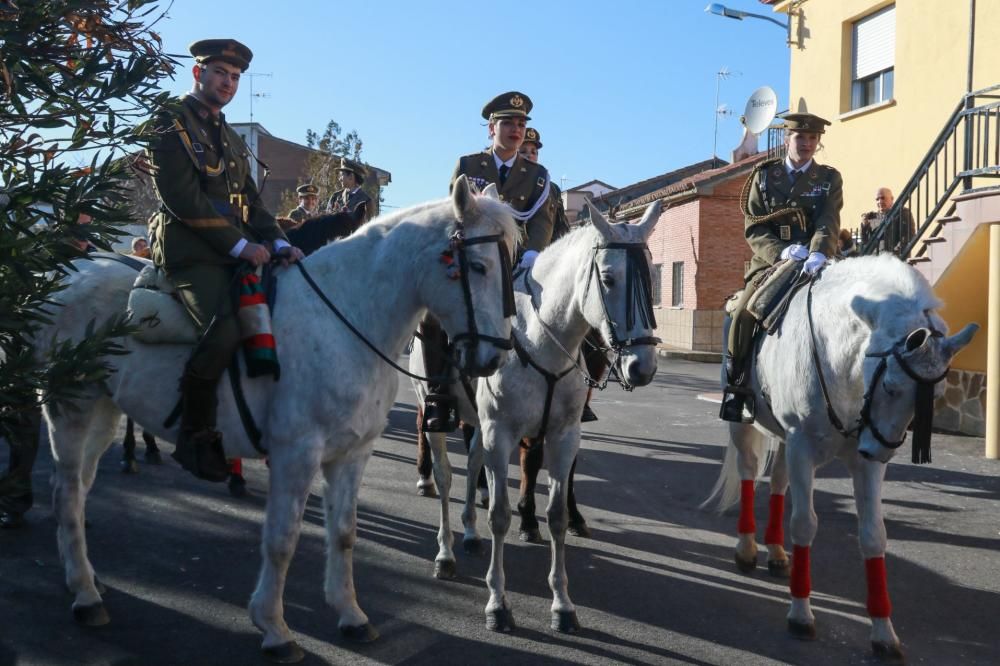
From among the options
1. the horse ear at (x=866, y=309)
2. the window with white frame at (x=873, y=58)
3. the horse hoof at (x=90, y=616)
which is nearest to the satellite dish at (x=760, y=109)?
the window with white frame at (x=873, y=58)

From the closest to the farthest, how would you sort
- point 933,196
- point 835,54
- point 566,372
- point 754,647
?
point 754,647, point 566,372, point 933,196, point 835,54

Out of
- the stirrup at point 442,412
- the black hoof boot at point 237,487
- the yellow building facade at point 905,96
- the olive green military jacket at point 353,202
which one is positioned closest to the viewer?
the stirrup at point 442,412

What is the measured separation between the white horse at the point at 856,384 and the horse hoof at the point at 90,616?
12.6 ft

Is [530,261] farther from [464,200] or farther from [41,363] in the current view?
[41,363]

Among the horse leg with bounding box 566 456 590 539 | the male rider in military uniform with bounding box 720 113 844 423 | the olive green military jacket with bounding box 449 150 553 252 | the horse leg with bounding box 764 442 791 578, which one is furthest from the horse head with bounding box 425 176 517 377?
the horse leg with bounding box 566 456 590 539

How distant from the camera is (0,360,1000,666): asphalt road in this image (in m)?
4.56

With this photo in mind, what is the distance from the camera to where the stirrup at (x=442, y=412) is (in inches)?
223

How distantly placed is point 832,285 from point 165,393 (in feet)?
12.5

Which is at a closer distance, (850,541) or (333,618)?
(333,618)

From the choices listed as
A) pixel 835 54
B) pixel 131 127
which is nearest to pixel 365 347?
pixel 131 127

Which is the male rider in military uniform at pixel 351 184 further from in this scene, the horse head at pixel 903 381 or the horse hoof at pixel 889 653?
the horse hoof at pixel 889 653

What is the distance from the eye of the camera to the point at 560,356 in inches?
207

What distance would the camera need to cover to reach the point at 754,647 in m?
4.64

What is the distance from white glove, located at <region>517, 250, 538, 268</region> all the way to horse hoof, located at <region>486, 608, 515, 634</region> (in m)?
2.21
